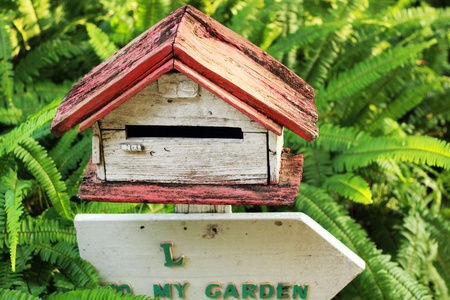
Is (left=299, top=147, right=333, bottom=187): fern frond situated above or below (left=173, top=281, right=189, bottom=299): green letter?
above

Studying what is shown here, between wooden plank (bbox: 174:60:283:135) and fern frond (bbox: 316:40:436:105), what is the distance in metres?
1.99

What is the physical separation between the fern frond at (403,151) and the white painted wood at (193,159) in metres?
1.58

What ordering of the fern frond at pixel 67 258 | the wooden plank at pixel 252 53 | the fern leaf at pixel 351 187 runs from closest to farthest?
the wooden plank at pixel 252 53 → the fern frond at pixel 67 258 → the fern leaf at pixel 351 187

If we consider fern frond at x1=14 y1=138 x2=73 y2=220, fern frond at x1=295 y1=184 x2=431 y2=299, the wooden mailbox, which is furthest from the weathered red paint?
fern frond at x1=295 y1=184 x2=431 y2=299

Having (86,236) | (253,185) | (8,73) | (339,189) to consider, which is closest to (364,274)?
(339,189)

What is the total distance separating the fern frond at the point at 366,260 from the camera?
A: 8.84 feet

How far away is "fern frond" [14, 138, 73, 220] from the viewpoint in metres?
2.54

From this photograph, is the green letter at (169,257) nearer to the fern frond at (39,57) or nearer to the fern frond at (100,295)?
the fern frond at (100,295)

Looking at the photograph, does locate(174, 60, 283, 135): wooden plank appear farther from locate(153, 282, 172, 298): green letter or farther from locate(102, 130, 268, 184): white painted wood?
locate(153, 282, 172, 298): green letter

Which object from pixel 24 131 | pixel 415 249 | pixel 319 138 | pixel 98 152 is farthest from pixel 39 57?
pixel 415 249

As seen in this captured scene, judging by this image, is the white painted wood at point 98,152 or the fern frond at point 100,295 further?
the fern frond at point 100,295

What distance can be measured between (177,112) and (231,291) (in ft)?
2.88

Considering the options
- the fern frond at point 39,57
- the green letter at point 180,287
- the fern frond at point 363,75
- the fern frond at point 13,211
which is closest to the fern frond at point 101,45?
the fern frond at point 39,57

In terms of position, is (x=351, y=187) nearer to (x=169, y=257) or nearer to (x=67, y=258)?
(x=169, y=257)
